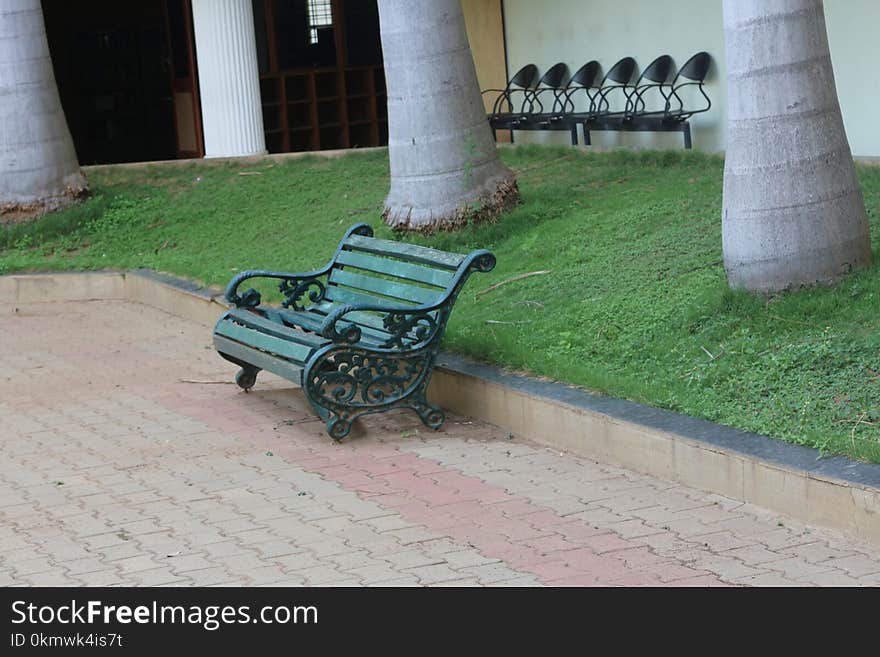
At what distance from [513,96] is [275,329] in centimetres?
932

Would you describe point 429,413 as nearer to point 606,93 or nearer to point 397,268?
point 397,268

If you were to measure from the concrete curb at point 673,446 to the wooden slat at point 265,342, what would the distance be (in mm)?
867

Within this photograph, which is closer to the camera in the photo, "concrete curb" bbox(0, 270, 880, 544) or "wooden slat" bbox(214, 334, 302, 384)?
"concrete curb" bbox(0, 270, 880, 544)

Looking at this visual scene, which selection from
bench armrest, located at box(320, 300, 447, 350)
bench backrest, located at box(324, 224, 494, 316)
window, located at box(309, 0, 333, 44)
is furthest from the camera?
window, located at box(309, 0, 333, 44)

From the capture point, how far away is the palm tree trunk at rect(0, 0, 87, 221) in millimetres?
12164

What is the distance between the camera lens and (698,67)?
12.6 meters

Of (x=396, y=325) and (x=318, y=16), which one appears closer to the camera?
(x=396, y=325)

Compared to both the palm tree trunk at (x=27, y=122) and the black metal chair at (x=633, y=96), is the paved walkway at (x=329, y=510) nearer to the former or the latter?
the palm tree trunk at (x=27, y=122)

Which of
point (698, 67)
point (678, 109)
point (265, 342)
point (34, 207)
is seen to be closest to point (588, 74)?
point (678, 109)

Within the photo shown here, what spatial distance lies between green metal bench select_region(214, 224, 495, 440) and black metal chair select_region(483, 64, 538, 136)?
7.14 metres

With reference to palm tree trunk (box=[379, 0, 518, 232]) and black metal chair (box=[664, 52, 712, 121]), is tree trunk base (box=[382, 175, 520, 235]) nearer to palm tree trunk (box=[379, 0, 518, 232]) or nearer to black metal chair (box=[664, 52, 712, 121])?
palm tree trunk (box=[379, 0, 518, 232])

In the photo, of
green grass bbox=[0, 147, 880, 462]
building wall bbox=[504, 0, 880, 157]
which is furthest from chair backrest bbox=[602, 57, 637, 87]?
green grass bbox=[0, 147, 880, 462]

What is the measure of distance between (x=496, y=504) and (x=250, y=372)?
8.14ft

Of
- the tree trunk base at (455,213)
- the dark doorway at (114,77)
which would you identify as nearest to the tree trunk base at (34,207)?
the tree trunk base at (455,213)
